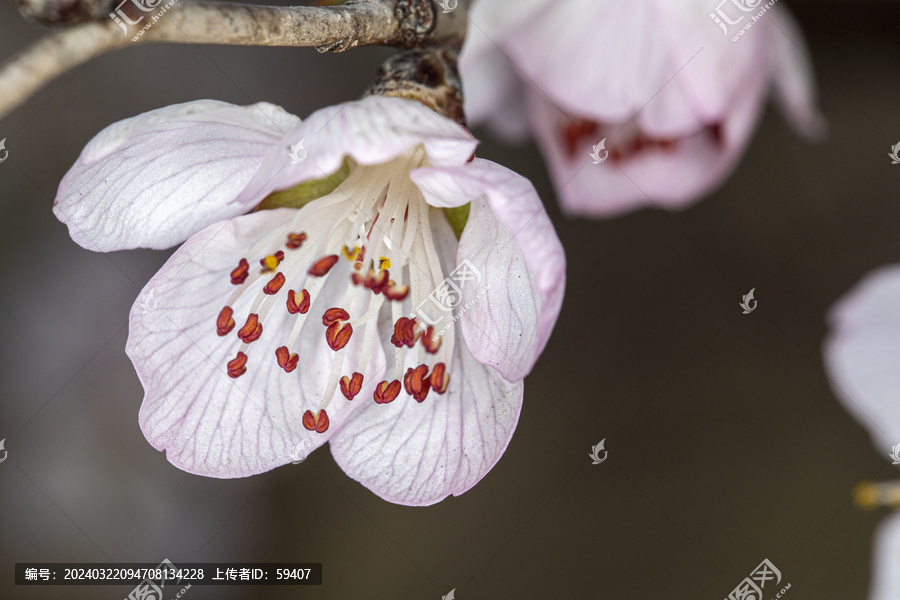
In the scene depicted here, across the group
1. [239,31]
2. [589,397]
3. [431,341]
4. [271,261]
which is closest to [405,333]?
[431,341]

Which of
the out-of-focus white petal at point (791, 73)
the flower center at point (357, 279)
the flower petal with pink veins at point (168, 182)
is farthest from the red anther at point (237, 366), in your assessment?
the out-of-focus white petal at point (791, 73)

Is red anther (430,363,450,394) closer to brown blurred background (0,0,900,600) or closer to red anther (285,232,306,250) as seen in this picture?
red anther (285,232,306,250)

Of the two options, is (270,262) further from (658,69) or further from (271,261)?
(658,69)

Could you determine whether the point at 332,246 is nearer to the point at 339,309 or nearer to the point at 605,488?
the point at 339,309

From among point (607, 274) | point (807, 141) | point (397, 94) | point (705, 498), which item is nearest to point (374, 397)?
point (397, 94)

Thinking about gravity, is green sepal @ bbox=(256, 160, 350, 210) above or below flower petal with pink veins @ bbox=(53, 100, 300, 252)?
below

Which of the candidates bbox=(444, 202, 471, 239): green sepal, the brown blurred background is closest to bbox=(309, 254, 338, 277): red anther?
bbox=(444, 202, 471, 239): green sepal
